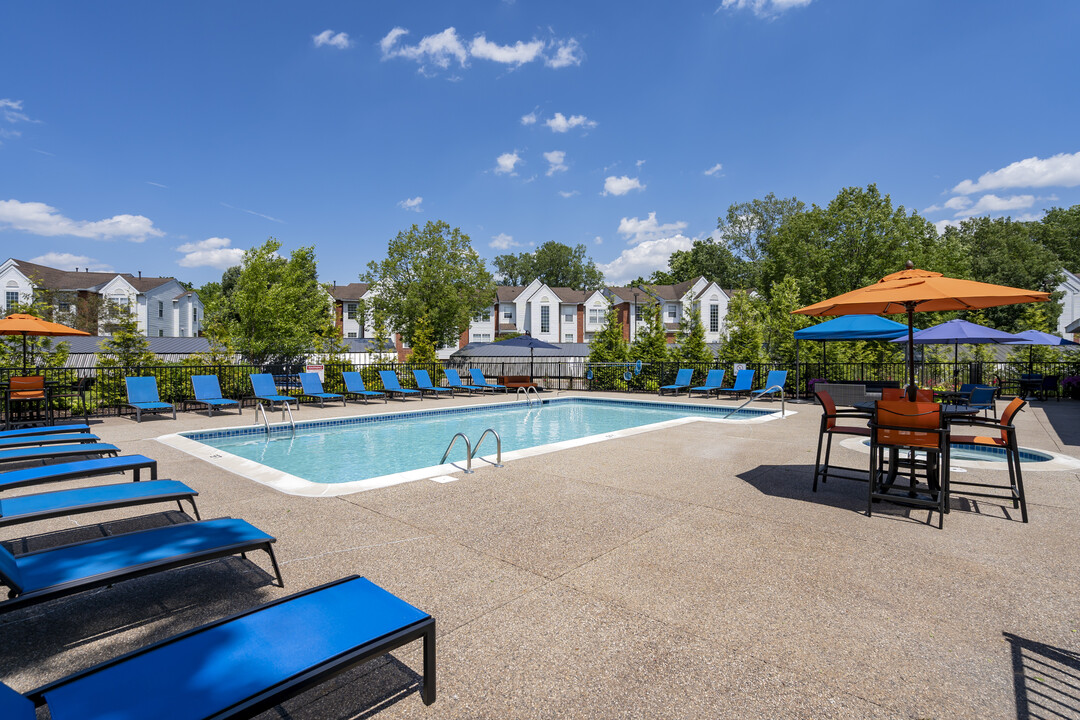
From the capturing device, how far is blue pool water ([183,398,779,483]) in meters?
8.47

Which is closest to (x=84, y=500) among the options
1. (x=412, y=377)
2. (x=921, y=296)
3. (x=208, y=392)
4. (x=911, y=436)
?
(x=911, y=436)

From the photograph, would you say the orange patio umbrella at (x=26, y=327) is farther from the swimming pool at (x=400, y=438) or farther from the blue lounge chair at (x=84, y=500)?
the blue lounge chair at (x=84, y=500)

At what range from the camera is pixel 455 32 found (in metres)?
15.2

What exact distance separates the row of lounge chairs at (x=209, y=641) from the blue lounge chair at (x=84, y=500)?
0.32ft

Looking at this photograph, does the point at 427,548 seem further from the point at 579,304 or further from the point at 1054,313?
the point at 1054,313

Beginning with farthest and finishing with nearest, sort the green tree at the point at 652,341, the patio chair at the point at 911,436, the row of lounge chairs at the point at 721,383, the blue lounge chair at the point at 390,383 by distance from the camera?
the green tree at the point at 652,341, the blue lounge chair at the point at 390,383, the row of lounge chairs at the point at 721,383, the patio chair at the point at 911,436

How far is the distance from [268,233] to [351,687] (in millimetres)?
31848

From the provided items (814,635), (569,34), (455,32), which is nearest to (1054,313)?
(569,34)

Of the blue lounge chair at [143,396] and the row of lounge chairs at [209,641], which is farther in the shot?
the blue lounge chair at [143,396]

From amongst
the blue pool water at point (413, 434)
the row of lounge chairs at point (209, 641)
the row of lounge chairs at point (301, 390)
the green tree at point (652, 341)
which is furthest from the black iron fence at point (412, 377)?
the row of lounge chairs at point (209, 641)

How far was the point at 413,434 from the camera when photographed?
11.6 m

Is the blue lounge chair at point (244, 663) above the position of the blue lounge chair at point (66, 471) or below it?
below

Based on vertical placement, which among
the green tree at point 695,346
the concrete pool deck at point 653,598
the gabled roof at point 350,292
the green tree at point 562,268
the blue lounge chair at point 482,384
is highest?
the green tree at point 562,268

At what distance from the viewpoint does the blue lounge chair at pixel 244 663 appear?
1.59 m
